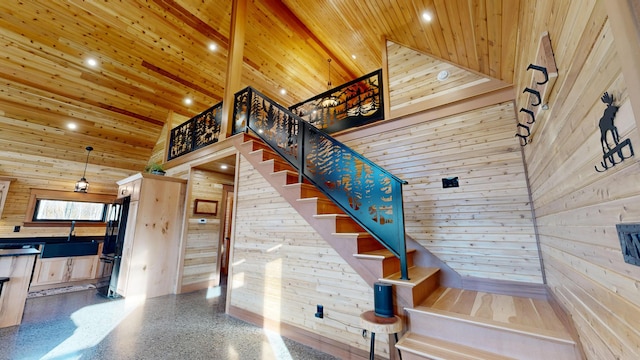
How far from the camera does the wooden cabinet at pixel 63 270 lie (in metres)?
5.09

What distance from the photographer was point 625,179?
0.91 m

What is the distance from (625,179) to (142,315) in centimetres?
508

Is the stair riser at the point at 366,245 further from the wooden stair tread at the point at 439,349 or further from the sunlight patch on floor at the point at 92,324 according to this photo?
the sunlight patch on floor at the point at 92,324

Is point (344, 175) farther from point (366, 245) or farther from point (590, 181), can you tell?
point (590, 181)

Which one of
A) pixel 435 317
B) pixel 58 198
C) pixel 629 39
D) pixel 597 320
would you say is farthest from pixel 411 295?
pixel 58 198

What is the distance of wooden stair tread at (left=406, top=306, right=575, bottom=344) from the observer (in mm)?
1653

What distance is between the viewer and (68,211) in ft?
20.6

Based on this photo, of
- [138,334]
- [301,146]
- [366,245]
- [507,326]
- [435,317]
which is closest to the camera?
[507,326]

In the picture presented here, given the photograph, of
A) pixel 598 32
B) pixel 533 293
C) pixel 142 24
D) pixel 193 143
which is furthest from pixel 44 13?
pixel 533 293

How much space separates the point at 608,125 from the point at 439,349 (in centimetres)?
174

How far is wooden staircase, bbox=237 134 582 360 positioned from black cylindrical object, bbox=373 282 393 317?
0.12 metres

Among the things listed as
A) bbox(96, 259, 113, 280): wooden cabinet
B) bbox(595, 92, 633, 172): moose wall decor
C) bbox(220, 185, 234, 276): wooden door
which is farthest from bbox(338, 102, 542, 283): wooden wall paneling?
bbox(96, 259, 113, 280): wooden cabinet

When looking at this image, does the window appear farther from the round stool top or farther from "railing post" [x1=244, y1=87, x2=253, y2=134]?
the round stool top

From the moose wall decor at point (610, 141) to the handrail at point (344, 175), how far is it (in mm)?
1383
